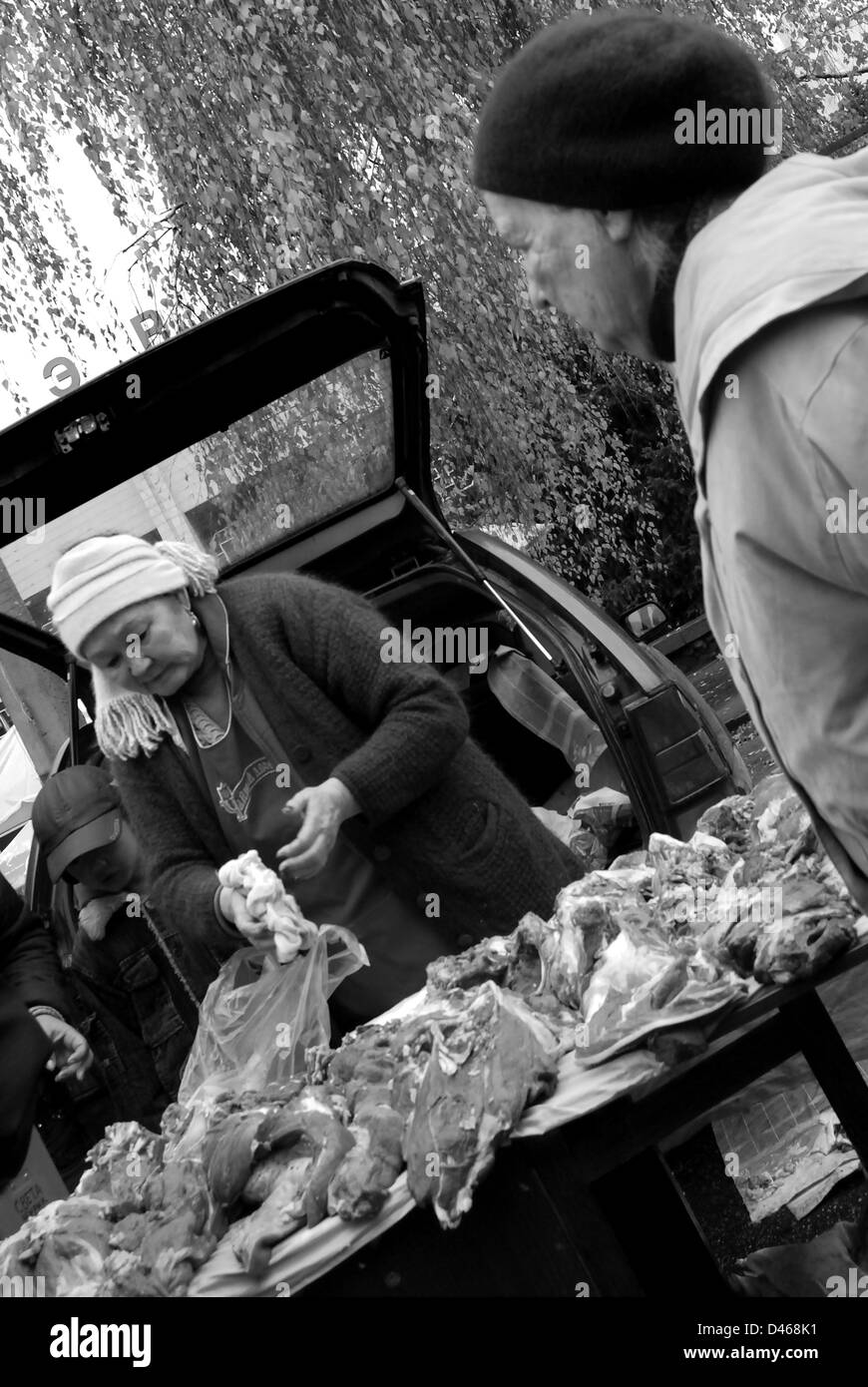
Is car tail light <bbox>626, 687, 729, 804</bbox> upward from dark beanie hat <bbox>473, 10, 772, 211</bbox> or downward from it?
downward

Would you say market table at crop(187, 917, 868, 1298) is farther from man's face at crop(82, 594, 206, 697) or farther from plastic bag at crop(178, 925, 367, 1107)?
man's face at crop(82, 594, 206, 697)

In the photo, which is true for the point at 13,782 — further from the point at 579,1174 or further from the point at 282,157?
the point at 579,1174

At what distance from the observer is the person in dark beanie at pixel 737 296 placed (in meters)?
1.45

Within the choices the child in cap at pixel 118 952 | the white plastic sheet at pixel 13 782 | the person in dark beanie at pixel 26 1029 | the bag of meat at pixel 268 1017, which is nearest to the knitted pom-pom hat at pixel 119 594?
the bag of meat at pixel 268 1017

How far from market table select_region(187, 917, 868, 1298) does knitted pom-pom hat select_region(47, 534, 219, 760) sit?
1.34m

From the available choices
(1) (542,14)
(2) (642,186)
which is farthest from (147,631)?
(1) (542,14)

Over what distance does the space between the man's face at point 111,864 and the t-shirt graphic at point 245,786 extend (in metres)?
1.09

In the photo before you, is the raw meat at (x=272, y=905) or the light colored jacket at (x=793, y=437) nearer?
the light colored jacket at (x=793, y=437)

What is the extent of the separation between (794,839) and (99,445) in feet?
6.93

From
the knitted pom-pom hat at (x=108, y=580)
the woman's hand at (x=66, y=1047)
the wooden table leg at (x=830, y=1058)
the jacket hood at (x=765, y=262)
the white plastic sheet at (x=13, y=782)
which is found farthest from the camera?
the white plastic sheet at (x=13, y=782)

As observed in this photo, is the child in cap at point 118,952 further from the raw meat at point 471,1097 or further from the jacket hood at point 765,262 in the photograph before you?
the jacket hood at point 765,262

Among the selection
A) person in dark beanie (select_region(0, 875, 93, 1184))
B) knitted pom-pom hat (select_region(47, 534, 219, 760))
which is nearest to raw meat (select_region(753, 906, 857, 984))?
knitted pom-pom hat (select_region(47, 534, 219, 760))

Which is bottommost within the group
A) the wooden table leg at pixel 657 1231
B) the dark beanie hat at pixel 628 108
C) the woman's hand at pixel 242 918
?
the wooden table leg at pixel 657 1231

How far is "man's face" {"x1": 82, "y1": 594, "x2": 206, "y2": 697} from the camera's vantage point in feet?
10.4
